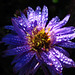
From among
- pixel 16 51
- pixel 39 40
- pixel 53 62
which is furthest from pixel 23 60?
pixel 39 40

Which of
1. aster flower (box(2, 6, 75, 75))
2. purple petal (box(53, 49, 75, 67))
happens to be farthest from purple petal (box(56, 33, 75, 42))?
purple petal (box(53, 49, 75, 67))

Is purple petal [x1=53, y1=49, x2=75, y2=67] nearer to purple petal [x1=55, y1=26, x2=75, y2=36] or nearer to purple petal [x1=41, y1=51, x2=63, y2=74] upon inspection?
purple petal [x1=41, y1=51, x2=63, y2=74]

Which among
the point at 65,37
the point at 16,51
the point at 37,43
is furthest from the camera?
the point at 37,43

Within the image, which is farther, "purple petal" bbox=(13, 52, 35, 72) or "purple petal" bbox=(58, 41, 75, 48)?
"purple petal" bbox=(58, 41, 75, 48)

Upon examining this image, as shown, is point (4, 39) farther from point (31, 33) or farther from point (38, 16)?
point (38, 16)

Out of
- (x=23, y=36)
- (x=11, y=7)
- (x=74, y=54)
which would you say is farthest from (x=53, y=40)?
(x=11, y=7)

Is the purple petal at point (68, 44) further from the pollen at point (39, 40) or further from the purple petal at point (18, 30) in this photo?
the purple petal at point (18, 30)

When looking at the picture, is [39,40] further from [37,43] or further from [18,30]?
[18,30]
